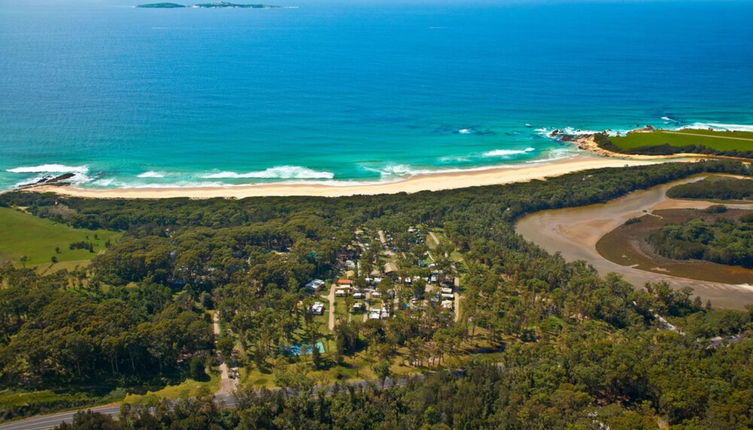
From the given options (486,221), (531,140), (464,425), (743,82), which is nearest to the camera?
(464,425)

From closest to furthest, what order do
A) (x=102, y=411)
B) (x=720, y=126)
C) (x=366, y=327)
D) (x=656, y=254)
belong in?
(x=102, y=411)
(x=366, y=327)
(x=656, y=254)
(x=720, y=126)

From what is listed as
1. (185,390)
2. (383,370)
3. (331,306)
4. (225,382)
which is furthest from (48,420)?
(331,306)

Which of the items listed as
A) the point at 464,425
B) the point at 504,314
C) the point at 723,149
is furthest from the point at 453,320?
the point at 723,149

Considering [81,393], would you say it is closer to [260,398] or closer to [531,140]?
[260,398]

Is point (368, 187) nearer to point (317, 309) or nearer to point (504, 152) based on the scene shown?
point (504, 152)

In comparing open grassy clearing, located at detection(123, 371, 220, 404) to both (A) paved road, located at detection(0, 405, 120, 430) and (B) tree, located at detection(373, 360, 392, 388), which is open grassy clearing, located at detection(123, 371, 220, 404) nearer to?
(A) paved road, located at detection(0, 405, 120, 430)

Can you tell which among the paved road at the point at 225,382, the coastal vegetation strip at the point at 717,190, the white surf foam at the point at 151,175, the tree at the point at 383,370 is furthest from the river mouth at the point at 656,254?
the white surf foam at the point at 151,175
